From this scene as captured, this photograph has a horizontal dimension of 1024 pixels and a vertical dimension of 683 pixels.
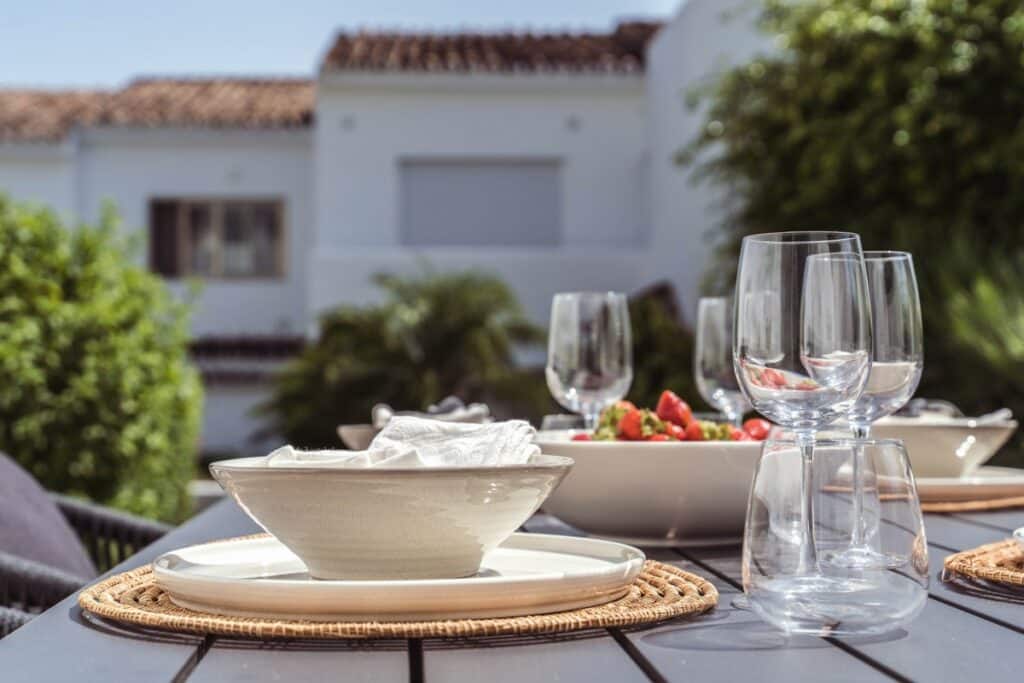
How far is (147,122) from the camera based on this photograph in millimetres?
15172

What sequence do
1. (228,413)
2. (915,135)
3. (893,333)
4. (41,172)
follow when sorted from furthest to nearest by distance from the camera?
(41,172)
(228,413)
(915,135)
(893,333)

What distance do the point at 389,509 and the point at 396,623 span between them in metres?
0.10

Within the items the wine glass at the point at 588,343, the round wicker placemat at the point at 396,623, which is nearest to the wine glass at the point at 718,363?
the wine glass at the point at 588,343

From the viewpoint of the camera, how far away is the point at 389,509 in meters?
1.12

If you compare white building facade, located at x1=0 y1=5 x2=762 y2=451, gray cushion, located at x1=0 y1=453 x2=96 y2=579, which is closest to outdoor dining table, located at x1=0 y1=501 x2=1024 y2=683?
gray cushion, located at x1=0 y1=453 x2=96 y2=579

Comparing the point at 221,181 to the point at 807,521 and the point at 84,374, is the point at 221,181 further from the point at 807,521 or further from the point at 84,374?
the point at 807,521

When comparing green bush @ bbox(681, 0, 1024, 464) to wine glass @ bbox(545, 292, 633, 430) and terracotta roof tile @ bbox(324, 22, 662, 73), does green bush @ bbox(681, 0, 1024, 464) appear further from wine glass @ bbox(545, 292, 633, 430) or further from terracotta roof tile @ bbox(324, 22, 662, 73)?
terracotta roof tile @ bbox(324, 22, 662, 73)

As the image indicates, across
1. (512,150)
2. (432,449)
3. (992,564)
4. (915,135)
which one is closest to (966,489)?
(992,564)

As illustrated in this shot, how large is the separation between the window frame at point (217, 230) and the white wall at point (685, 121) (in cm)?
483

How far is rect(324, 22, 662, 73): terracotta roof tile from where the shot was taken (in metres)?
13.8

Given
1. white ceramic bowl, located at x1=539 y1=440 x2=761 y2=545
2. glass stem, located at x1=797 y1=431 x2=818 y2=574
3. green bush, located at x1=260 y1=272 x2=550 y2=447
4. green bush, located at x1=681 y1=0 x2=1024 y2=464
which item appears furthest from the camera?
green bush, located at x1=260 y1=272 x2=550 y2=447

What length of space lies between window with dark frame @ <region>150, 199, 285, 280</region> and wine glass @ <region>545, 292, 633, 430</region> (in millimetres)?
13968

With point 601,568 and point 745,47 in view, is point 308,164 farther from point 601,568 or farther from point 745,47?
point 601,568

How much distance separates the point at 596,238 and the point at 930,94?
21.3 ft
